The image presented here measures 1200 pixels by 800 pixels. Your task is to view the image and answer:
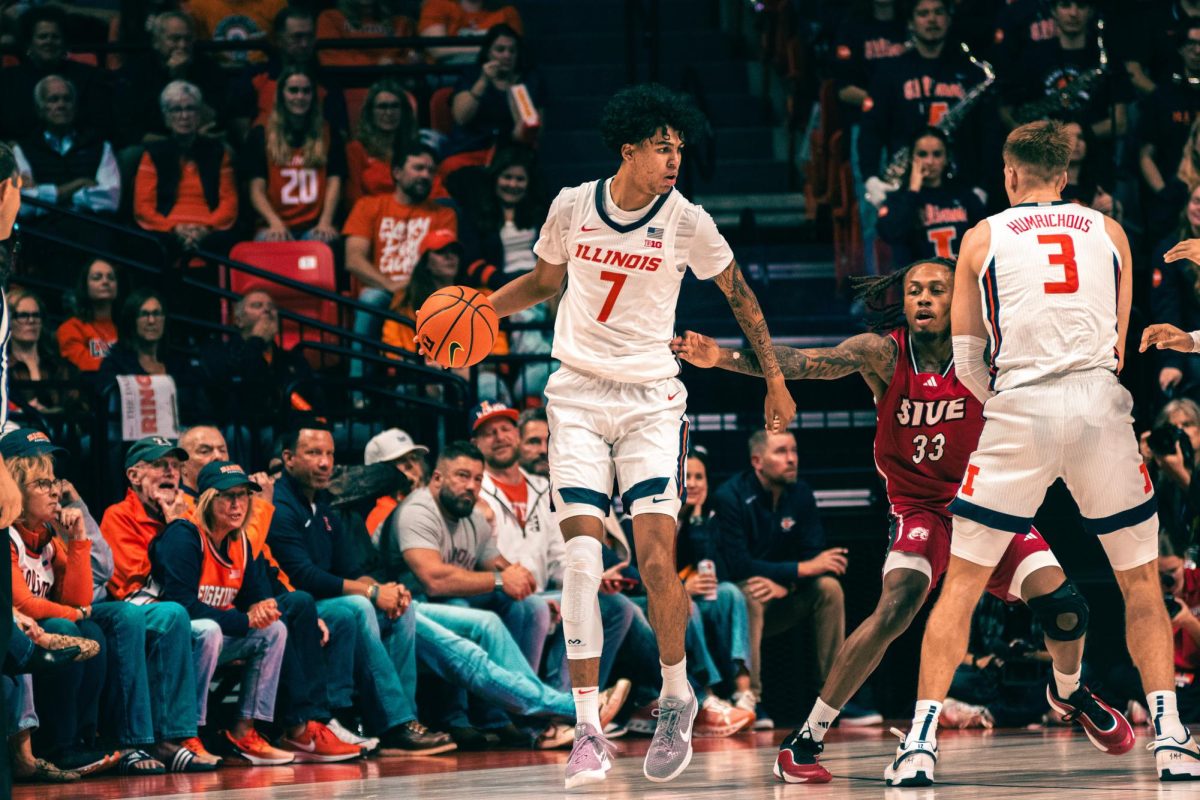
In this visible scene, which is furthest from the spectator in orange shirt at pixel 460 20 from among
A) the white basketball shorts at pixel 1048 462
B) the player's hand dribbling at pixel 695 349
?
the white basketball shorts at pixel 1048 462

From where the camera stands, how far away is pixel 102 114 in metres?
12.6

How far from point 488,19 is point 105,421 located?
6.22 m

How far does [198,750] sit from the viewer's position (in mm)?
8023

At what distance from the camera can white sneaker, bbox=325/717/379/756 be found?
335 inches

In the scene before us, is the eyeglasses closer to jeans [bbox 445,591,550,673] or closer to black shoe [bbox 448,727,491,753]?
jeans [bbox 445,591,550,673]

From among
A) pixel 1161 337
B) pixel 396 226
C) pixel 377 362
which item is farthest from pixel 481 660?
pixel 396 226

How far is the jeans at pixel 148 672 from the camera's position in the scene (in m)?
7.90

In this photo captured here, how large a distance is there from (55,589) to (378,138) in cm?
553

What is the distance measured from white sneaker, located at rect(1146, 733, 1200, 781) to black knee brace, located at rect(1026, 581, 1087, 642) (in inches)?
33.4

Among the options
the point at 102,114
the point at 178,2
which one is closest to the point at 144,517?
the point at 102,114

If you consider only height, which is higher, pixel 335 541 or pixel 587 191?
pixel 587 191

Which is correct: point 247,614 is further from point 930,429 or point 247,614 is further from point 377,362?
point 930,429

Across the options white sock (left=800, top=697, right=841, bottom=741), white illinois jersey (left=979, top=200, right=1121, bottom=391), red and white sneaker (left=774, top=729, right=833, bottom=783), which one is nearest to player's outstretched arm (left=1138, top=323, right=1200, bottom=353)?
white illinois jersey (left=979, top=200, right=1121, bottom=391)

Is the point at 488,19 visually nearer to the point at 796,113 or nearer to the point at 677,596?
the point at 796,113
